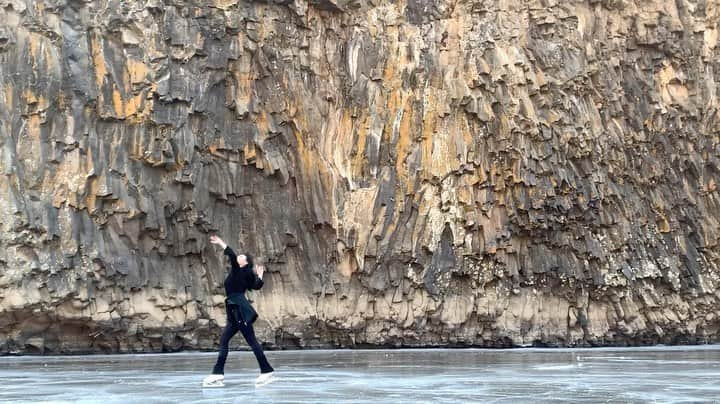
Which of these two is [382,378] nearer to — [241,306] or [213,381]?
[241,306]

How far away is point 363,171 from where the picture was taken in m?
21.2

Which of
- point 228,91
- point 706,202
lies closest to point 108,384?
point 228,91

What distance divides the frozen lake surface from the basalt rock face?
93.5 inches

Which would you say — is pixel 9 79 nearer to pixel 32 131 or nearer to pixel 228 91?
pixel 32 131

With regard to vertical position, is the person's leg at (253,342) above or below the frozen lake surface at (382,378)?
above

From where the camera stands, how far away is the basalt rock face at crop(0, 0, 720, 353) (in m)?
18.5

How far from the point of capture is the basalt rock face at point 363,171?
1850 cm

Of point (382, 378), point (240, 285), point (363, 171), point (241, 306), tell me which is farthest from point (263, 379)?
point (363, 171)

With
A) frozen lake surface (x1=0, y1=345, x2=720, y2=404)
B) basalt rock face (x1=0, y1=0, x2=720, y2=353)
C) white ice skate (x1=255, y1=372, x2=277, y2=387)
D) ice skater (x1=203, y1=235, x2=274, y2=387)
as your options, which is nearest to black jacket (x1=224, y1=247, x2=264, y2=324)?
ice skater (x1=203, y1=235, x2=274, y2=387)

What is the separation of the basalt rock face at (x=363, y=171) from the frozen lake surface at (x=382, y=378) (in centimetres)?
238

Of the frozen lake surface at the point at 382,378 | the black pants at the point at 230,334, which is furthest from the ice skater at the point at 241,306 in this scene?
the frozen lake surface at the point at 382,378

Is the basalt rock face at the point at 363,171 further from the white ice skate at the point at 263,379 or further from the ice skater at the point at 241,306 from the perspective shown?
the white ice skate at the point at 263,379

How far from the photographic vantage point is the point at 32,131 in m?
18.4

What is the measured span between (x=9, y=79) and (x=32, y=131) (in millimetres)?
1112
